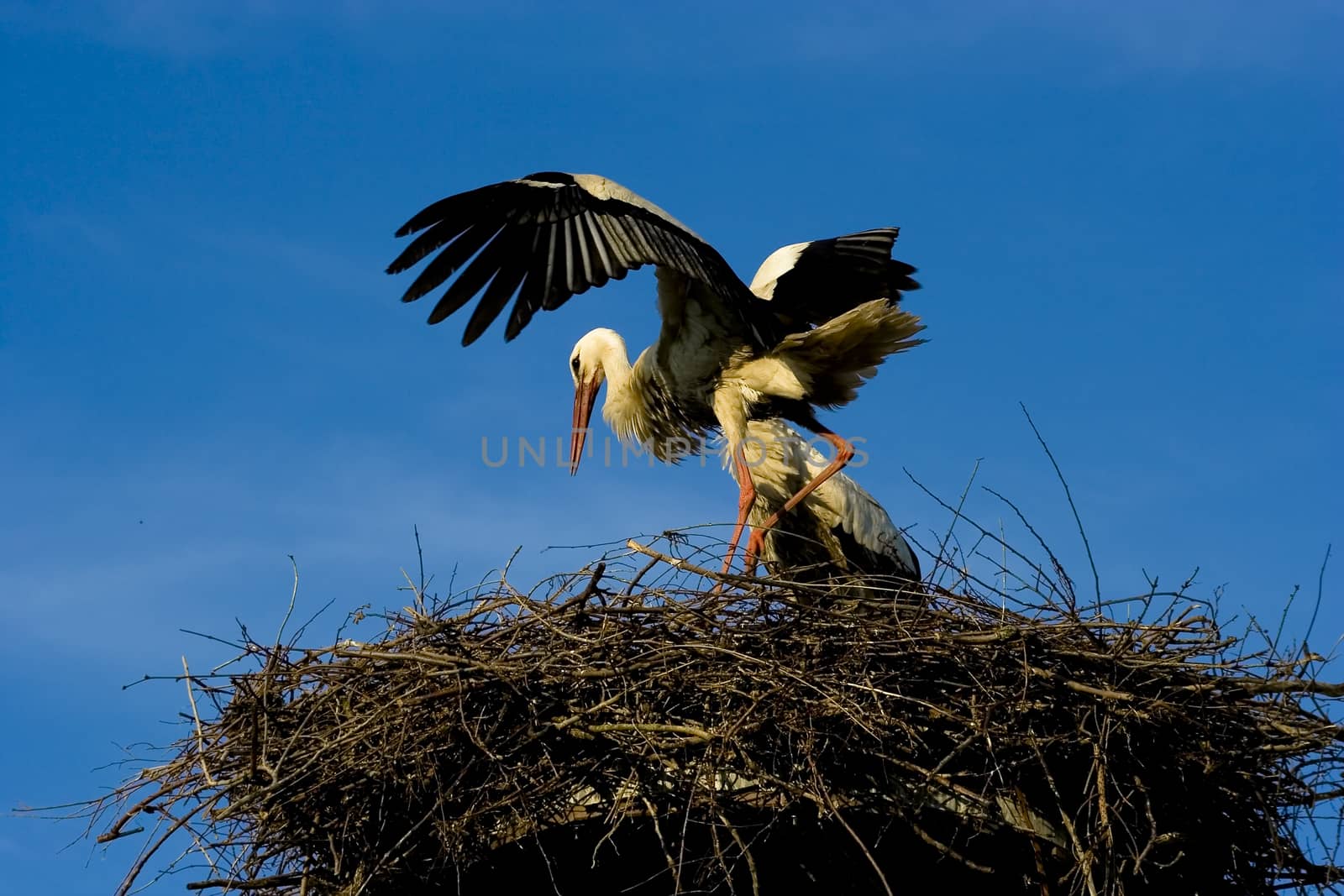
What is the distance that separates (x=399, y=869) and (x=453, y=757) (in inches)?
16.0

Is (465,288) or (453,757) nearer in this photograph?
(453,757)

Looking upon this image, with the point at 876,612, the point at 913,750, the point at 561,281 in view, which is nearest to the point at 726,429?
the point at 561,281

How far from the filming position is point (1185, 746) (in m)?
4.46

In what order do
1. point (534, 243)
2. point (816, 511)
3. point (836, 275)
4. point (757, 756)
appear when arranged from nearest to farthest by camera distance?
point (757, 756) → point (534, 243) → point (816, 511) → point (836, 275)

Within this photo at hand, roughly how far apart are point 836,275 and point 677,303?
0.86 meters

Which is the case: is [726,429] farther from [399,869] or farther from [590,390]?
[399,869]

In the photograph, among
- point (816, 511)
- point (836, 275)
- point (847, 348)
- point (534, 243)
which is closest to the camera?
point (534, 243)

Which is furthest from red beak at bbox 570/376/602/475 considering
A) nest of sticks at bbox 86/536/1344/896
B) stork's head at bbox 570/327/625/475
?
nest of sticks at bbox 86/536/1344/896

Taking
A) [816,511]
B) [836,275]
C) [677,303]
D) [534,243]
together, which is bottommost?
[816,511]

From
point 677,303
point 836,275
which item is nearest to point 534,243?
point 677,303

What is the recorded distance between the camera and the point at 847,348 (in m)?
6.22

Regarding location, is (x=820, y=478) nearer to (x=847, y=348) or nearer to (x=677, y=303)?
(x=847, y=348)

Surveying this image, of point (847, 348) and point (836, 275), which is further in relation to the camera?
point (836, 275)

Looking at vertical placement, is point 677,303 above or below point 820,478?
above
